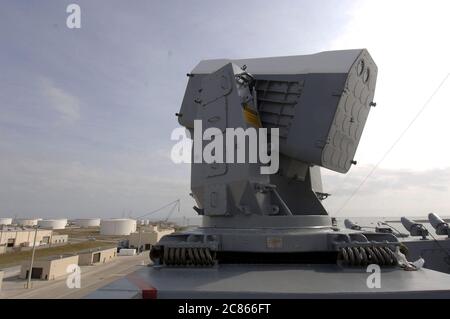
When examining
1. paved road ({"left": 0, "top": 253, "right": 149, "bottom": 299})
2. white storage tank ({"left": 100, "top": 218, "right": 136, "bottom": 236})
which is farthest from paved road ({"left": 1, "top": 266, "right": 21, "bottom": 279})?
white storage tank ({"left": 100, "top": 218, "right": 136, "bottom": 236})

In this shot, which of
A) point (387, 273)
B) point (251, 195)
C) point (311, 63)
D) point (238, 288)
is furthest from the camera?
point (311, 63)

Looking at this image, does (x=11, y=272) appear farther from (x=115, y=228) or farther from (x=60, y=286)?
(x=115, y=228)

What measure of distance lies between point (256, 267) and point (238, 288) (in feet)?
3.83

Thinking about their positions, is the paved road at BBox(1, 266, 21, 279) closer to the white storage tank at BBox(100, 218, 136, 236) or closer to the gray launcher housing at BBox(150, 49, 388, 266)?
the gray launcher housing at BBox(150, 49, 388, 266)

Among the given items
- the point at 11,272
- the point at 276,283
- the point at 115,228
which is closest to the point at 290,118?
the point at 276,283

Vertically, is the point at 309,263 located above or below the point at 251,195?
below

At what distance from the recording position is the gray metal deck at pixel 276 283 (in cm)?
305

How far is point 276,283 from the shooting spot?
138 inches

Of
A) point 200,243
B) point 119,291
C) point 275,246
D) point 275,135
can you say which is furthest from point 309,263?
point 119,291

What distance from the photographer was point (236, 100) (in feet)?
17.7

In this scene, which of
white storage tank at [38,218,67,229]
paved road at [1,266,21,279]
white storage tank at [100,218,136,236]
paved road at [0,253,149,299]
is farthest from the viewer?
white storage tank at [38,218,67,229]

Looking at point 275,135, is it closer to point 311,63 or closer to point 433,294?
point 311,63

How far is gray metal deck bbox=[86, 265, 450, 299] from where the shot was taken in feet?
10.00
